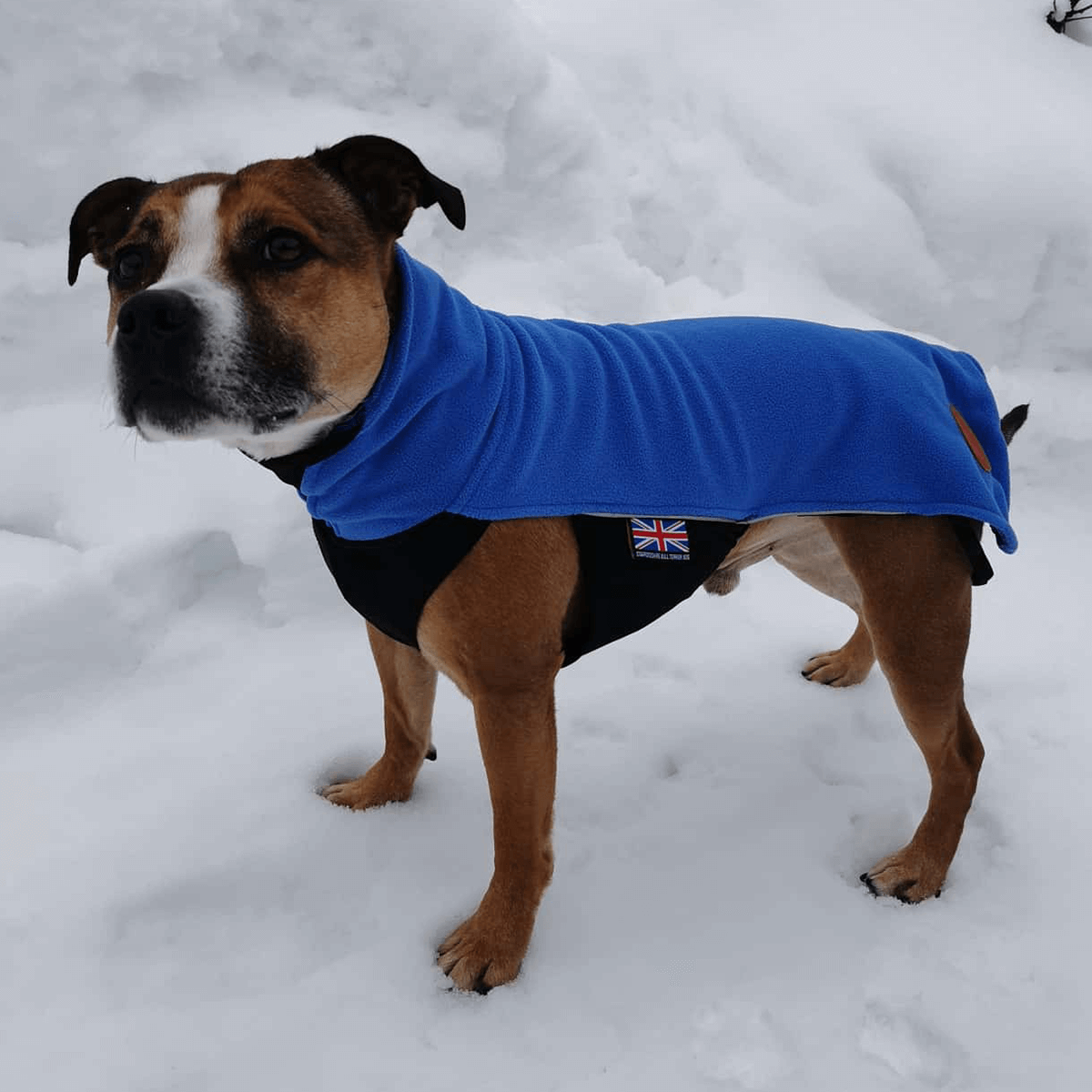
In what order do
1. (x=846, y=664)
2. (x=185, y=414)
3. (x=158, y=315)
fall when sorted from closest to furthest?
(x=158, y=315), (x=185, y=414), (x=846, y=664)

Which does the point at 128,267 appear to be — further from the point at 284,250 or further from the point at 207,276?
the point at 284,250

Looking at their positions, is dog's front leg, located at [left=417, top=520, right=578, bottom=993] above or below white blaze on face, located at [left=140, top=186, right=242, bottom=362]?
below

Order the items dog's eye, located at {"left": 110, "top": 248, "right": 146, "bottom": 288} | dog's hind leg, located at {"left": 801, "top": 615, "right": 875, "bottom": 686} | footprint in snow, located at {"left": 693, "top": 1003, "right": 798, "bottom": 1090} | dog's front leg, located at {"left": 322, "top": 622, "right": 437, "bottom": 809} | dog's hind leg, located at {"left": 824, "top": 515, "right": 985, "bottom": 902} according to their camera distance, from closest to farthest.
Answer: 1. dog's eye, located at {"left": 110, "top": 248, "right": 146, "bottom": 288}
2. footprint in snow, located at {"left": 693, "top": 1003, "right": 798, "bottom": 1090}
3. dog's hind leg, located at {"left": 824, "top": 515, "right": 985, "bottom": 902}
4. dog's front leg, located at {"left": 322, "top": 622, "right": 437, "bottom": 809}
5. dog's hind leg, located at {"left": 801, "top": 615, "right": 875, "bottom": 686}

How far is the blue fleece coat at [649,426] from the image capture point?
88.3 inches

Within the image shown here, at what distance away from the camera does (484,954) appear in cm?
257

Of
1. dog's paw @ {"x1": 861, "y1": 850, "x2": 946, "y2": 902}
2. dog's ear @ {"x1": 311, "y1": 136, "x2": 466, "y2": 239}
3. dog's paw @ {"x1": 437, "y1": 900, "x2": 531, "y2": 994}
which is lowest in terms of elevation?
dog's paw @ {"x1": 437, "y1": 900, "x2": 531, "y2": 994}

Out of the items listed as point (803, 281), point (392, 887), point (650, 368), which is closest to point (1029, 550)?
point (803, 281)

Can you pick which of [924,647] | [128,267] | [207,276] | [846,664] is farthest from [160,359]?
[846,664]

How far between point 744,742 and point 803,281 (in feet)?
10.7

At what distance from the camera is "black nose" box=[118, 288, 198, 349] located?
1.92 m

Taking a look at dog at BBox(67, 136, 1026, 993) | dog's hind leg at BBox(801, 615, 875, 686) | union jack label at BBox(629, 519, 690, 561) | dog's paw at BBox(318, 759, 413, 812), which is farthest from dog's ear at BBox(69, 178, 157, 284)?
dog's hind leg at BBox(801, 615, 875, 686)

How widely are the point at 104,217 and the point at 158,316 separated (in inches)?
33.7

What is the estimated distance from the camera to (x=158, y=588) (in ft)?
12.8

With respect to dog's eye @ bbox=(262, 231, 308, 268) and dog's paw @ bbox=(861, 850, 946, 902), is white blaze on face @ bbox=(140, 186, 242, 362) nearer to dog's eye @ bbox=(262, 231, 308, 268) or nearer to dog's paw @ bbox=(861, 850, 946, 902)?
dog's eye @ bbox=(262, 231, 308, 268)
